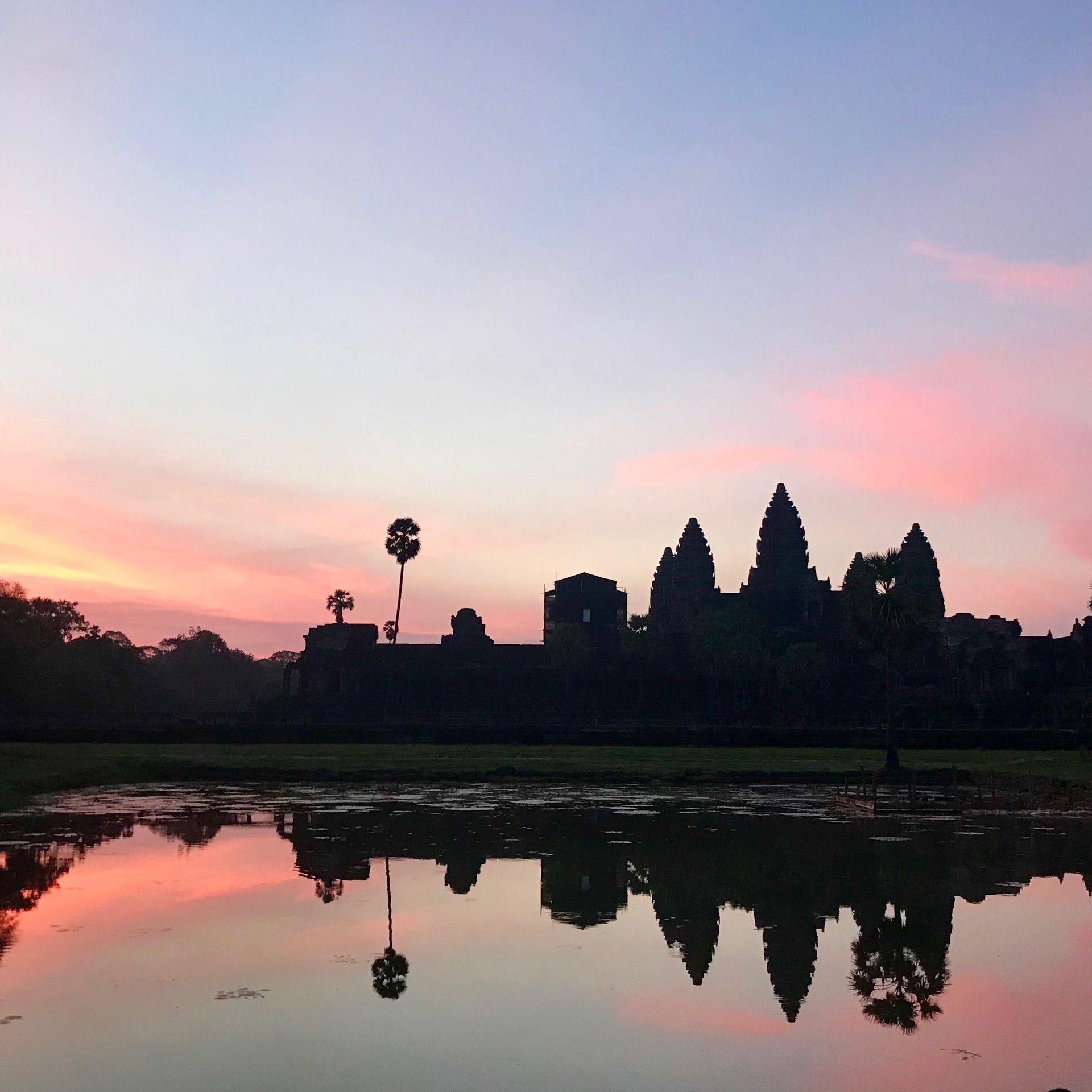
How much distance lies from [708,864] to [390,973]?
9267 millimetres

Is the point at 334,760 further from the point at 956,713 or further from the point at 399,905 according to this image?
the point at 956,713

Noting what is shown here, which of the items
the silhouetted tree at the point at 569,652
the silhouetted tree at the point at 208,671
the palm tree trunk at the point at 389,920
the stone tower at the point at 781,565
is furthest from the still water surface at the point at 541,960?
the silhouetted tree at the point at 208,671

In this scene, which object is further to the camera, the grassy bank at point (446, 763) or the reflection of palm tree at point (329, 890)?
the grassy bank at point (446, 763)

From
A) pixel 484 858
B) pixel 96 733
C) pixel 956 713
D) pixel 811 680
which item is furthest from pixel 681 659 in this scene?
pixel 484 858

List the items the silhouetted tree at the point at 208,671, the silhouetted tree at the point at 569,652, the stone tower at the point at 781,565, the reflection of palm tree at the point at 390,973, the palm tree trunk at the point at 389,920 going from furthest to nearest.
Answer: the silhouetted tree at the point at 208,671 → the stone tower at the point at 781,565 → the silhouetted tree at the point at 569,652 → the palm tree trunk at the point at 389,920 → the reflection of palm tree at the point at 390,973

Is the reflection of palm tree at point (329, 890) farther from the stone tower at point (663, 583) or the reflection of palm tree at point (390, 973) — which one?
the stone tower at point (663, 583)

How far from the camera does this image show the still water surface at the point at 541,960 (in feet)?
32.7

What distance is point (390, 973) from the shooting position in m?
13.0

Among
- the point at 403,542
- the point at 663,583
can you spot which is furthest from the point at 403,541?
the point at 663,583

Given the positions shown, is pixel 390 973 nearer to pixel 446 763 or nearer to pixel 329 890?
pixel 329 890

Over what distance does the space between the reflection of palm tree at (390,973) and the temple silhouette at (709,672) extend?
69.0 metres

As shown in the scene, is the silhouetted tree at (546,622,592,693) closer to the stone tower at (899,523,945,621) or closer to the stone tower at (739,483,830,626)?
the stone tower at (739,483,830,626)

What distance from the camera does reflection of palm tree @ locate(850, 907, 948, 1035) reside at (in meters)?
11.6

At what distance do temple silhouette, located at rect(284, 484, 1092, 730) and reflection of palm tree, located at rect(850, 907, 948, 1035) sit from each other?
66.0 metres
